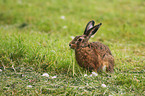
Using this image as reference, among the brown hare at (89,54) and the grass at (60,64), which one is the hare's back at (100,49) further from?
the grass at (60,64)

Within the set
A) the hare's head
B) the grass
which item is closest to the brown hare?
the hare's head

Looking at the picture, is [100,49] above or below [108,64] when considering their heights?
above

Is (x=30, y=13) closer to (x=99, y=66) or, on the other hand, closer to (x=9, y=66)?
(x=9, y=66)

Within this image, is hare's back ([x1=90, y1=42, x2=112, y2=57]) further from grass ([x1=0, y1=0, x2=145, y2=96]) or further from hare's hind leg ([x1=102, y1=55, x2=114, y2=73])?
grass ([x1=0, y1=0, x2=145, y2=96])

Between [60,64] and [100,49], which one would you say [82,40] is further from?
[60,64]

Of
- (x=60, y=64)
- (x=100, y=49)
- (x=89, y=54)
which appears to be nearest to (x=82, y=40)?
(x=89, y=54)

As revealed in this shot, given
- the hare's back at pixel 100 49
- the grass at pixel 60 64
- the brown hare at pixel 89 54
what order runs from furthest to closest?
the hare's back at pixel 100 49 → the brown hare at pixel 89 54 → the grass at pixel 60 64

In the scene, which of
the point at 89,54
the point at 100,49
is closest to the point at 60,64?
the point at 89,54

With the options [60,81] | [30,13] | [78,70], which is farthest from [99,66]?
[30,13]

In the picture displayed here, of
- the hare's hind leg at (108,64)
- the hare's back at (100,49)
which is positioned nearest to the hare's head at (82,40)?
the hare's back at (100,49)

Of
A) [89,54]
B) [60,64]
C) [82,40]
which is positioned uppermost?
[82,40]

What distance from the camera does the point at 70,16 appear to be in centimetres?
843

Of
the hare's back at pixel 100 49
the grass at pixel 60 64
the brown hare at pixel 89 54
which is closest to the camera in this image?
the grass at pixel 60 64

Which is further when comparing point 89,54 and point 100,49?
point 100,49
